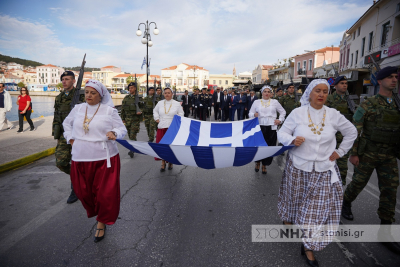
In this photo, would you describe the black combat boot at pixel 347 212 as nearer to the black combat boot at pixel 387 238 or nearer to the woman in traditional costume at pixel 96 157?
the black combat boot at pixel 387 238

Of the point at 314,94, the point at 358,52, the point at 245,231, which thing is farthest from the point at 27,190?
the point at 358,52

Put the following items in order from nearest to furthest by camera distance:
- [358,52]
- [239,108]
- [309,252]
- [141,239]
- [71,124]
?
[309,252] → [141,239] → [71,124] → [239,108] → [358,52]

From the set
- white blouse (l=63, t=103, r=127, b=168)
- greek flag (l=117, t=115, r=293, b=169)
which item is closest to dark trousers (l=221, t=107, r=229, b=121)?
greek flag (l=117, t=115, r=293, b=169)

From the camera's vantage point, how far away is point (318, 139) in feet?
8.49

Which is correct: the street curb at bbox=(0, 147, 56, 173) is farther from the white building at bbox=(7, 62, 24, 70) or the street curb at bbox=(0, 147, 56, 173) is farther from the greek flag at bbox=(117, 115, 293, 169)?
the white building at bbox=(7, 62, 24, 70)

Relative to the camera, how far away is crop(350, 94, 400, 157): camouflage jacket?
2986 mm

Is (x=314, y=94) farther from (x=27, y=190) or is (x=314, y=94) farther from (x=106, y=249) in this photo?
(x=27, y=190)

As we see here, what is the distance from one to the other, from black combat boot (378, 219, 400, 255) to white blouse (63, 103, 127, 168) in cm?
355

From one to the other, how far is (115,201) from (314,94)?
9.09 ft

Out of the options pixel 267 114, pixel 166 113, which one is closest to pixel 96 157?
pixel 166 113

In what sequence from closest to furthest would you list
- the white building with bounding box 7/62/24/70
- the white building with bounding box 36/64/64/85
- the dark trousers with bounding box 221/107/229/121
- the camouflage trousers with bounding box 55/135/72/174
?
the camouflage trousers with bounding box 55/135/72/174
the dark trousers with bounding box 221/107/229/121
the white building with bounding box 36/64/64/85
the white building with bounding box 7/62/24/70

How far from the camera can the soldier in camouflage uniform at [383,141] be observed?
9.75 ft

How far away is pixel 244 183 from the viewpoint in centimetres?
500

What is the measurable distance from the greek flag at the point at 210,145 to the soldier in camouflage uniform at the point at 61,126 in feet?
4.46
